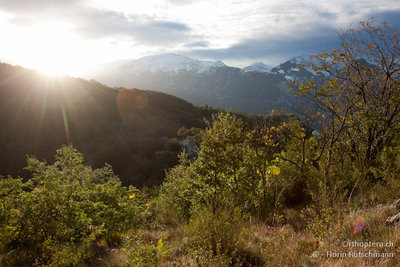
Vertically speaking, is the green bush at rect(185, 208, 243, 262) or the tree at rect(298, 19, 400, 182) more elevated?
the tree at rect(298, 19, 400, 182)

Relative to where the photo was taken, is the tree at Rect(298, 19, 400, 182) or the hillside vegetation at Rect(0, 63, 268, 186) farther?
the hillside vegetation at Rect(0, 63, 268, 186)

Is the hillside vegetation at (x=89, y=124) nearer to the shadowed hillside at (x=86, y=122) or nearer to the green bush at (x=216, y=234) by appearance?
the shadowed hillside at (x=86, y=122)

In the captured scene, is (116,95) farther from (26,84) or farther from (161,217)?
(161,217)

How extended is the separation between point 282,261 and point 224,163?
3.04 m

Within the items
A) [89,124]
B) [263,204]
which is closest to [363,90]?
[263,204]

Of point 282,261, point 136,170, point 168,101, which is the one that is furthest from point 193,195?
point 168,101

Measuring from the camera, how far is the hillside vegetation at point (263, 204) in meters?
3.70

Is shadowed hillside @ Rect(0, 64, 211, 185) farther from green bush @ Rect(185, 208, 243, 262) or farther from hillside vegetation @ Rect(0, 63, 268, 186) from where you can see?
green bush @ Rect(185, 208, 243, 262)

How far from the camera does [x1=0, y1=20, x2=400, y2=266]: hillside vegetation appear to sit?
12.1 feet

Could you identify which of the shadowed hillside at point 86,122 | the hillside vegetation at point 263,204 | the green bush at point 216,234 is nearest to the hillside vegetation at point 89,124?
the shadowed hillside at point 86,122

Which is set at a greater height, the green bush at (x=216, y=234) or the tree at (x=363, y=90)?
the tree at (x=363, y=90)

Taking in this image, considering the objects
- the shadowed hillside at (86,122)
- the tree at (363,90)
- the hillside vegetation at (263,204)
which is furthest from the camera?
the shadowed hillside at (86,122)

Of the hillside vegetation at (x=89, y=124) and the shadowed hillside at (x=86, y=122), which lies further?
the shadowed hillside at (x=86, y=122)

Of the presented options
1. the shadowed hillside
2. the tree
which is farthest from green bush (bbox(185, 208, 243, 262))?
the shadowed hillside
